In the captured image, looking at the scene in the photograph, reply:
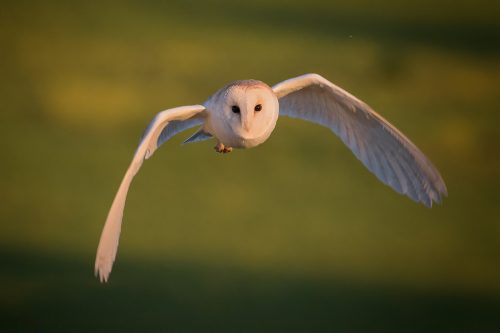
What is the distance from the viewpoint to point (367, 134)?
2.02m

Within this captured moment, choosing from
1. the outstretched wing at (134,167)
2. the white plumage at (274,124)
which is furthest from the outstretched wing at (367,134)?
the outstretched wing at (134,167)

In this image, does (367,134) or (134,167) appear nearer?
(134,167)

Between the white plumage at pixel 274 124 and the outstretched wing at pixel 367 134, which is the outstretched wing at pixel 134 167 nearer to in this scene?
the white plumage at pixel 274 124

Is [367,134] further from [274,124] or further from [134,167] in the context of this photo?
[134,167]

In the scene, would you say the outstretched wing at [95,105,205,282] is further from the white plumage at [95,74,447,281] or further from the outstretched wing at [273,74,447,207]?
the outstretched wing at [273,74,447,207]

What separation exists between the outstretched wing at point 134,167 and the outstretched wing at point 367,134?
0.68ft

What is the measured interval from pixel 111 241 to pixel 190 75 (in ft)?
3.95

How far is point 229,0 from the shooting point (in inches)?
110

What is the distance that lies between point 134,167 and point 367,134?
590 millimetres

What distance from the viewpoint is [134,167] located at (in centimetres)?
168

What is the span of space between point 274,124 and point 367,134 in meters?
0.33

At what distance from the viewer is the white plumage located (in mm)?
1701

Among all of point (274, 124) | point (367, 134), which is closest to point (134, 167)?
point (274, 124)

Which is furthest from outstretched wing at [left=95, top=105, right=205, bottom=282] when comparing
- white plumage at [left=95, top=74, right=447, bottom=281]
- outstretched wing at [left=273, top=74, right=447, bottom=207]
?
outstretched wing at [left=273, top=74, right=447, bottom=207]
